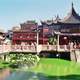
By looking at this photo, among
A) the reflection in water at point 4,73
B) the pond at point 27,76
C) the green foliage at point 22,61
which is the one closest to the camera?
the pond at point 27,76

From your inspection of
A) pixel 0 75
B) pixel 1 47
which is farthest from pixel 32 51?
pixel 0 75

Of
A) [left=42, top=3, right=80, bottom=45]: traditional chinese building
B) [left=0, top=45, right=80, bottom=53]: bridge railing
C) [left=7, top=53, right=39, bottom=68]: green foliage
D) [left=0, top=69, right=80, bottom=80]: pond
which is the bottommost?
[left=0, top=69, right=80, bottom=80]: pond

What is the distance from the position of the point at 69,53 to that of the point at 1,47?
9.62 meters

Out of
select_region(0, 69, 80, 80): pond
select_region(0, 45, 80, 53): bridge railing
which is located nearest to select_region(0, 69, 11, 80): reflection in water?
select_region(0, 69, 80, 80): pond

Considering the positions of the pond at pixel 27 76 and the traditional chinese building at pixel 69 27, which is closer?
the pond at pixel 27 76

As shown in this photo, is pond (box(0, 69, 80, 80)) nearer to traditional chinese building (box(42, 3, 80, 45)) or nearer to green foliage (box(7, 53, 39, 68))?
green foliage (box(7, 53, 39, 68))

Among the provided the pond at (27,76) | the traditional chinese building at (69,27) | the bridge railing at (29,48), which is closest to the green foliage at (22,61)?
the bridge railing at (29,48)

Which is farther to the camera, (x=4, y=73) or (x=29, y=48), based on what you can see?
(x=29, y=48)

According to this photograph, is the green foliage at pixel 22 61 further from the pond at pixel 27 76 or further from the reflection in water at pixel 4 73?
the pond at pixel 27 76

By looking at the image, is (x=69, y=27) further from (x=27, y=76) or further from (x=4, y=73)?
(x=27, y=76)

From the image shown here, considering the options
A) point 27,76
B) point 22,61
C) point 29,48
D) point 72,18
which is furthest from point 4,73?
point 72,18

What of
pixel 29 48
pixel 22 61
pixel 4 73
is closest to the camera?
pixel 4 73

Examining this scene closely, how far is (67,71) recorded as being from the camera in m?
31.7

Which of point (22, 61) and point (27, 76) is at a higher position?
point (22, 61)
